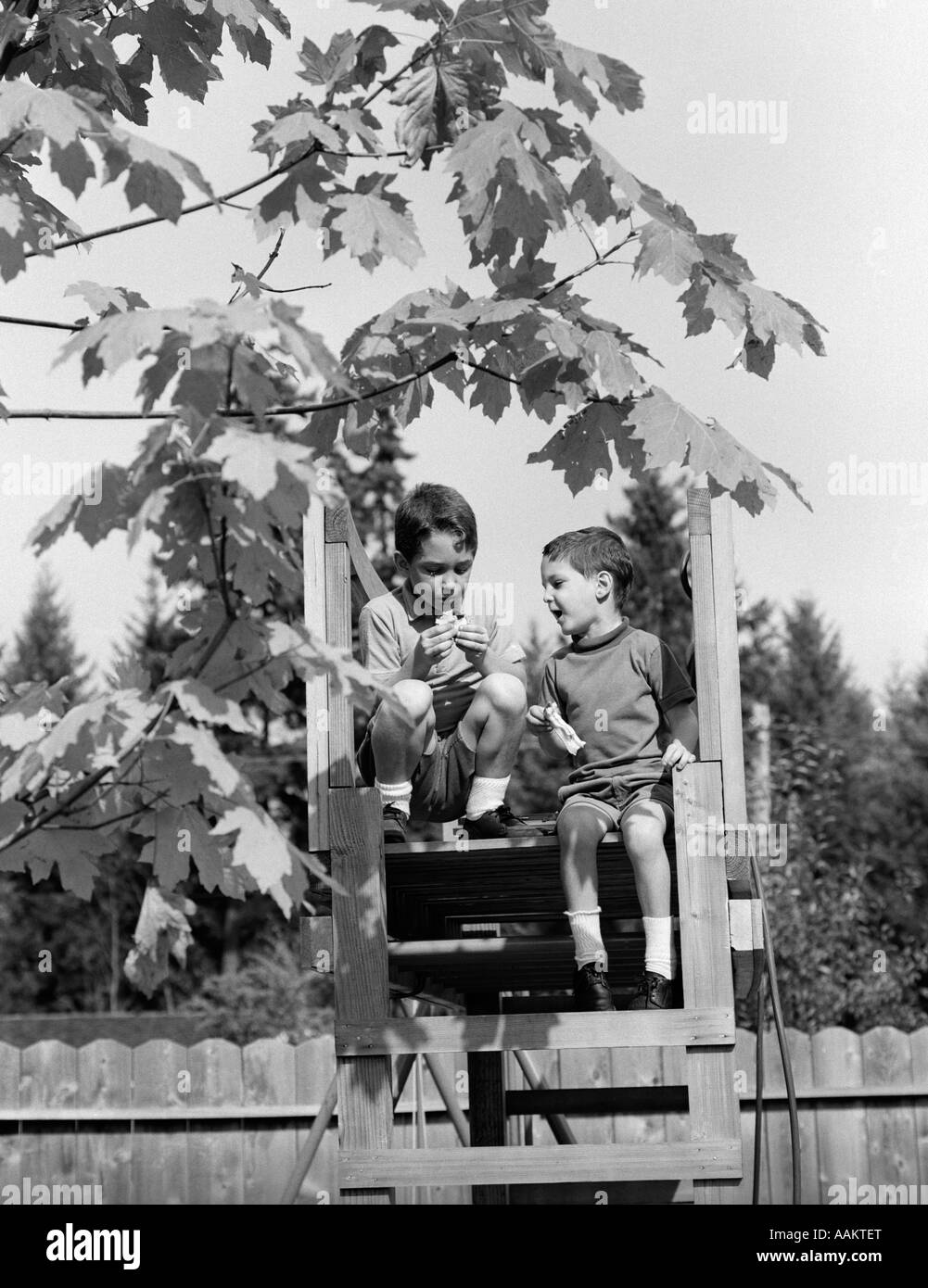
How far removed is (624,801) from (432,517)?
102 cm

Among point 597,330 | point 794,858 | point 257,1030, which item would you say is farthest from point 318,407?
point 257,1030

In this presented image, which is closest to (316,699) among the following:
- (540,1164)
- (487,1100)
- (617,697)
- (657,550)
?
(617,697)

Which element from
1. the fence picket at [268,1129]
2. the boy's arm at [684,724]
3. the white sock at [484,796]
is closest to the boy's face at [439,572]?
the white sock at [484,796]

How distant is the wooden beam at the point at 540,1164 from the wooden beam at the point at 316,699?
800 mm

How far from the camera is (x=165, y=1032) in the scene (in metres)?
25.5

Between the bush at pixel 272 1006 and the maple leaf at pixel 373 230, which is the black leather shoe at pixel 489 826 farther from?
the bush at pixel 272 1006

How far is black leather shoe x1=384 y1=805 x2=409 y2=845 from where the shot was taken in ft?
13.6

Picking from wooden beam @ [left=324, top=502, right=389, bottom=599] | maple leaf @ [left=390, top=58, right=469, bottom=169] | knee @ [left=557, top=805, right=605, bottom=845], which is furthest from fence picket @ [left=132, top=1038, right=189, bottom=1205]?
maple leaf @ [left=390, top=58, right=469, bottom=169]

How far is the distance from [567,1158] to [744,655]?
1190 inches

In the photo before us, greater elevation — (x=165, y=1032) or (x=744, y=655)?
(x=744, y=655)

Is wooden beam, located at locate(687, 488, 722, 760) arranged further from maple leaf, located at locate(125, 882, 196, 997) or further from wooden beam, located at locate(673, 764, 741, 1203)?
maple leaf, located at locate(125, 882, 196, 997)
